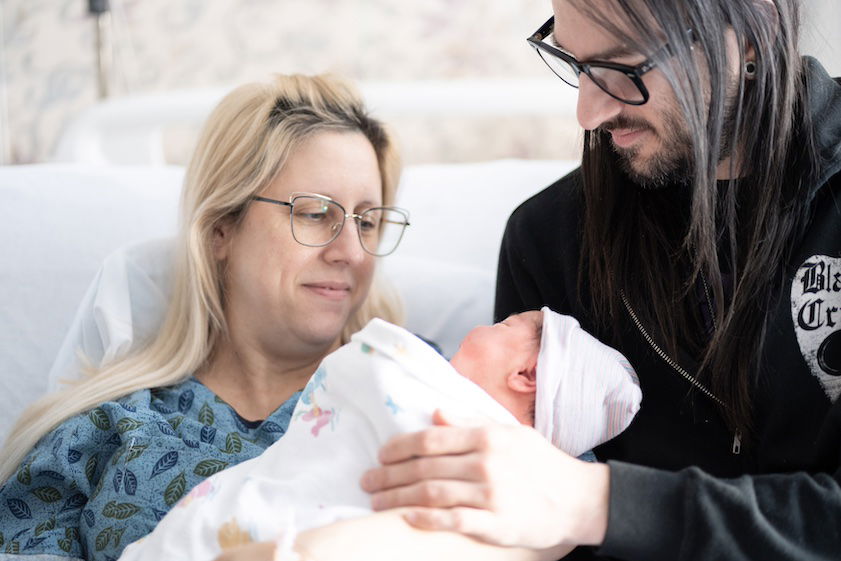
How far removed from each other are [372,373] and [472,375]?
0.69 feet

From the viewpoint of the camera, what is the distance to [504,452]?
1.21 m

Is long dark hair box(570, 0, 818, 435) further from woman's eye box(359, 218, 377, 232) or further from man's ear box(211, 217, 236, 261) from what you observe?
man's ear box(211, 217, 236, 261)

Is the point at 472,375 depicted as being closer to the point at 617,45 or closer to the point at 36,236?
the point at 617,45

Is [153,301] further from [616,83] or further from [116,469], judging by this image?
[616,83]

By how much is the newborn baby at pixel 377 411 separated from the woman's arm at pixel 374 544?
65 mm

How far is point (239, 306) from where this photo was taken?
2080 mm

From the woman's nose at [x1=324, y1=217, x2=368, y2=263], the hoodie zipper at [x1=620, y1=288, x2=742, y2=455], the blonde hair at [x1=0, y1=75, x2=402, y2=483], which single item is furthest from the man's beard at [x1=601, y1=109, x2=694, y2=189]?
the blonde hair at [x1=0, y1=75, x2=402, y2=483]

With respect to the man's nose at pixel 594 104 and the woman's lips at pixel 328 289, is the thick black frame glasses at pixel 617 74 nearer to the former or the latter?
the man's nose at pixel 594 104

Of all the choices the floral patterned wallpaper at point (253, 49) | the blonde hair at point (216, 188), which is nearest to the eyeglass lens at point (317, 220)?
the blonde hair at point (216, 188)

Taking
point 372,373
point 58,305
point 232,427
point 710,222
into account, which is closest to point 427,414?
point 372,373

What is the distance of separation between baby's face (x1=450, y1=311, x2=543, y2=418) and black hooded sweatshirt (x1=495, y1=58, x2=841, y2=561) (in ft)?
0.74

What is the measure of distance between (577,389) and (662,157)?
0.41 meters

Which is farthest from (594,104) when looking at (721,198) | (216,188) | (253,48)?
(253,48)

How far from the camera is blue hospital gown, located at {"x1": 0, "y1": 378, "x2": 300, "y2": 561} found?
5.40 feet
